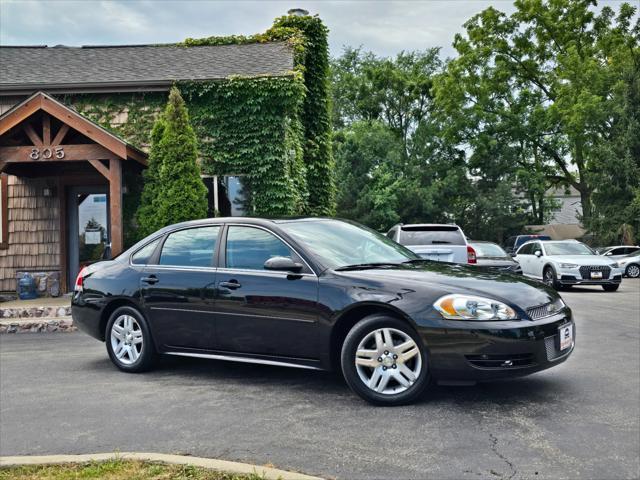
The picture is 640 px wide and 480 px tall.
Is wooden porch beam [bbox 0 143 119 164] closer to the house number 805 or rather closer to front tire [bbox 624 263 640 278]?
the house number 805

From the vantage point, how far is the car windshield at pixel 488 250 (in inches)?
689

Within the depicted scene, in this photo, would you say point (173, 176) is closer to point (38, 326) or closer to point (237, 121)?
point (237, 121)

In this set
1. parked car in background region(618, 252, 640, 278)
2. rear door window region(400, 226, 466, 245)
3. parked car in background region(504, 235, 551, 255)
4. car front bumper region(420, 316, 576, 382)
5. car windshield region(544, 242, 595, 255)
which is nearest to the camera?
car front bumper region(420, 316, 576, 382)

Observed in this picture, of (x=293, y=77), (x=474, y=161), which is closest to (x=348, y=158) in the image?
(x=474, y=161)


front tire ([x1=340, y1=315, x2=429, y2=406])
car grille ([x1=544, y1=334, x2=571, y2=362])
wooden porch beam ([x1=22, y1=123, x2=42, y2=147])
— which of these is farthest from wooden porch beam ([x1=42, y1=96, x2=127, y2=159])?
car grille ([x1=544, y1=334, x2=571, y2=362])

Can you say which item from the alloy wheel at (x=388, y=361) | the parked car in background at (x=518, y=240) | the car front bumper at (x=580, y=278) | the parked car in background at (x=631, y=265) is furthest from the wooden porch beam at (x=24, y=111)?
the parked car in background at (x=518, y=240)

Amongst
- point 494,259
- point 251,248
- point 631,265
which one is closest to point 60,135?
point 251,248

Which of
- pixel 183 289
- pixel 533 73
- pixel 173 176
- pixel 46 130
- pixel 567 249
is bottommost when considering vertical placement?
pixel 183 289

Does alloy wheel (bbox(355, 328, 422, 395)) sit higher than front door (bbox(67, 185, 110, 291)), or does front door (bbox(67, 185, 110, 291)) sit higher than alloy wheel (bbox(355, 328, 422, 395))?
front door (bbox(67, 185, 110, 291))

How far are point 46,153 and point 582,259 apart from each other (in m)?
13.1

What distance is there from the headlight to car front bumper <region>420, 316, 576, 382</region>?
0.05 m

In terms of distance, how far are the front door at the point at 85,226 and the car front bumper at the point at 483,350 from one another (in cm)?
1133

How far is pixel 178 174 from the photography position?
13328mm

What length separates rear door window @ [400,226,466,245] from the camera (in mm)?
12867
